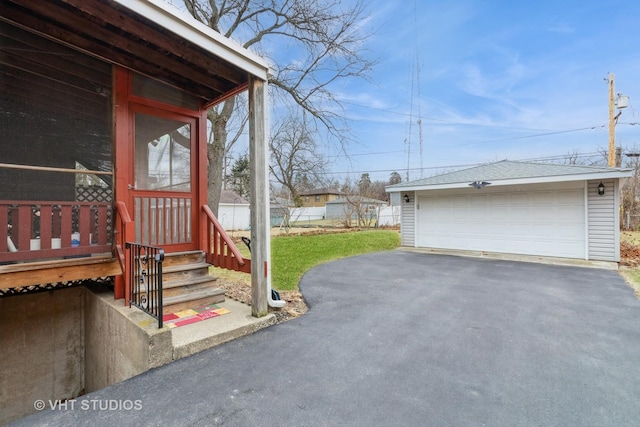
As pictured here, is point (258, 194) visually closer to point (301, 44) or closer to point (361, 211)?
point (301, 44)

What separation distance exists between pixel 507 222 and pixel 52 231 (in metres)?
10.5

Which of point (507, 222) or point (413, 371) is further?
point (507, 222)

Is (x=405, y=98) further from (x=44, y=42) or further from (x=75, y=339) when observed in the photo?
(x=75, y=339)

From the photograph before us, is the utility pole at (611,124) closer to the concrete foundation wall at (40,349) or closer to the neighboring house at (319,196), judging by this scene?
the concrete foundation wall at (40,349)

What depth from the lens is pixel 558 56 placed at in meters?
12.2

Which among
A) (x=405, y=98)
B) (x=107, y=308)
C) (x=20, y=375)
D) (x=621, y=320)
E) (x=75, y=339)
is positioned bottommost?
(x=20, y=375)

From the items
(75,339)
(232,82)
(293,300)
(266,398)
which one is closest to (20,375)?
(75,339)

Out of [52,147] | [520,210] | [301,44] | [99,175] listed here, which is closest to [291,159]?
[301,44]

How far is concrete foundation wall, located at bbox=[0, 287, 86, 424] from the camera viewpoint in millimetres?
3855

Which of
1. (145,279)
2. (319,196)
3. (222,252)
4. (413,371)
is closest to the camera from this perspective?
(413,371)

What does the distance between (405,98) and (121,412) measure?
53.9ft

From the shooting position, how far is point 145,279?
3.35 m

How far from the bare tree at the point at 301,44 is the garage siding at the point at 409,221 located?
3772 millimetres

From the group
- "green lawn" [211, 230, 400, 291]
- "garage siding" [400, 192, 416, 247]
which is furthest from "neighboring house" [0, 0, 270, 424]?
"garage siding" [400, 192, 416, 247]
